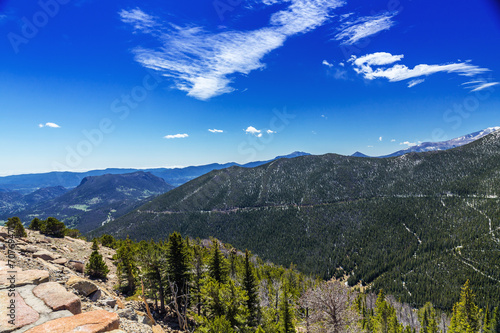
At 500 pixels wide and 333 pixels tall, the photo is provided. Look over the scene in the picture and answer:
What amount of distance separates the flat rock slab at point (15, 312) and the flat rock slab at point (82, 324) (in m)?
0.70

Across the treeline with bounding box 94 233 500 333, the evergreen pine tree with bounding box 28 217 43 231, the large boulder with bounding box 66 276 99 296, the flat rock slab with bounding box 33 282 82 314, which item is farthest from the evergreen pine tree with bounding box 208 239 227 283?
the evergreen pine tree with bounding box 28 217 43 231

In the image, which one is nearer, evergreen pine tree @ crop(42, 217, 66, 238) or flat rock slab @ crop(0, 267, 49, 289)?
flat rock slab @ crop(0, 267, 49, 289)

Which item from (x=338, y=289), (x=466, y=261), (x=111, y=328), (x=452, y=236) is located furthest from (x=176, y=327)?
(x=452, y=236)

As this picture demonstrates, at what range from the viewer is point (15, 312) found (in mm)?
8055

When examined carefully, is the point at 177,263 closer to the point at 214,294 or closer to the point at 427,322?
the point at 214,294

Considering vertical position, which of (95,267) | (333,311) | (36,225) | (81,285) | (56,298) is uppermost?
(56,298)

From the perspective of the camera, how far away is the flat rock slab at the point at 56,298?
8727 millimetres

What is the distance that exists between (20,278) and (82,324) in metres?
5.47

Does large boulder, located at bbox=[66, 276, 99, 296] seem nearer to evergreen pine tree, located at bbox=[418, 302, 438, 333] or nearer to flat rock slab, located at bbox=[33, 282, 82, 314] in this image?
flat rock slab, located at bbox=[33, 282, 82, 314]

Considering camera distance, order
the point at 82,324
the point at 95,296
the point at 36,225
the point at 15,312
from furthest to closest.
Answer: the point at 36,225 → the point at 95,296 → the point at 15,312 → the point at 82,324

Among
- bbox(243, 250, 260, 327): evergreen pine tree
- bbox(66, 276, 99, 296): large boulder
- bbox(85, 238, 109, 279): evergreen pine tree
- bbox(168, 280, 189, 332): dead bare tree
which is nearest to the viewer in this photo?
bbox(168, 280, 189, 332): dead bare tree

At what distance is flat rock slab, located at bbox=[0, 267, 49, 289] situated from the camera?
32.0ft

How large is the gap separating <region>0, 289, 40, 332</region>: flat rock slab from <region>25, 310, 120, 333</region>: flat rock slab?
27.4 inches

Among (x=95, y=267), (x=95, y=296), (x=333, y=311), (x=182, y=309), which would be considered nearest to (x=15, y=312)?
(x=95, y=296)
